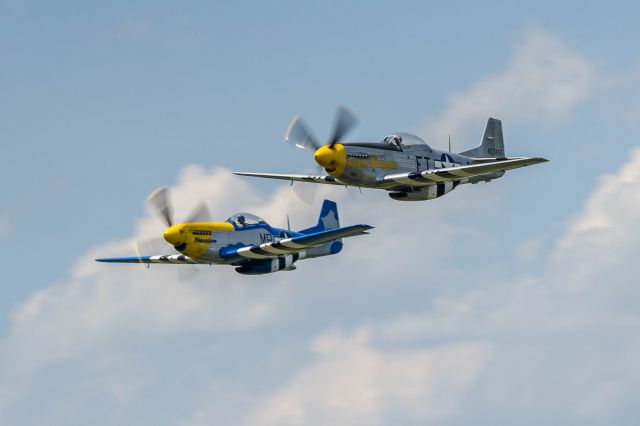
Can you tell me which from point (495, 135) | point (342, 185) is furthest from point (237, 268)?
point (495, 135)

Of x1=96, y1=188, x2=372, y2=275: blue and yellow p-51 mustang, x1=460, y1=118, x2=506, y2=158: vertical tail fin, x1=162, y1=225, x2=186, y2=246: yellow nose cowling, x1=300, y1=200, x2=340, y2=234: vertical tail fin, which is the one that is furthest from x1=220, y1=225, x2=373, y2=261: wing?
x1=460, y1=118, x2=506, y2=158: vertical tail fin

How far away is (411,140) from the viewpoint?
227 ft

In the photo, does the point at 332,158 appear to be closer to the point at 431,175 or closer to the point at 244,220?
the point at 431,175

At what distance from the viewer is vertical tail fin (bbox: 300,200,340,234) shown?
75750 millimetres

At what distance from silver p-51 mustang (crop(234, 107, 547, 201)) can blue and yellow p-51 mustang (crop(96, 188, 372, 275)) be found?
332 cm

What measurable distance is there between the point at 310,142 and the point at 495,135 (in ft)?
46.3

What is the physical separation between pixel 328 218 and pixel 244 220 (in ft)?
27.4

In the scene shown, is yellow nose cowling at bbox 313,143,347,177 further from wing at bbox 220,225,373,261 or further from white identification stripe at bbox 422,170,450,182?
white identification stripe at bbox 422,170,450,182

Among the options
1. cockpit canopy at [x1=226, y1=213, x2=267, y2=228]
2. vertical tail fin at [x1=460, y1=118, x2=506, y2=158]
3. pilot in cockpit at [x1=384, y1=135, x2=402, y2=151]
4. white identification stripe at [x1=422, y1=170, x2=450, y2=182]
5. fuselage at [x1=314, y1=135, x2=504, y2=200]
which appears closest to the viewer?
fuselage at [x1=314, y1=135, x2=504, y2=200]

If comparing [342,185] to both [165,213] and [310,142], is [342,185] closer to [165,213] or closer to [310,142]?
[310,142]

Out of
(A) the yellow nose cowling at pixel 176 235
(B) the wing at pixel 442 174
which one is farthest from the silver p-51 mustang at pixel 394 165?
(A) the yellow nose cowling at pixel 176 235

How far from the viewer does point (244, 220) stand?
6900 centimetres

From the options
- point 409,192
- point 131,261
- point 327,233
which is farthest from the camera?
point 131,261

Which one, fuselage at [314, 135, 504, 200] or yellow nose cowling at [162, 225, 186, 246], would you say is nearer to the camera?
fuselage at [314, 135, 504, 200]
